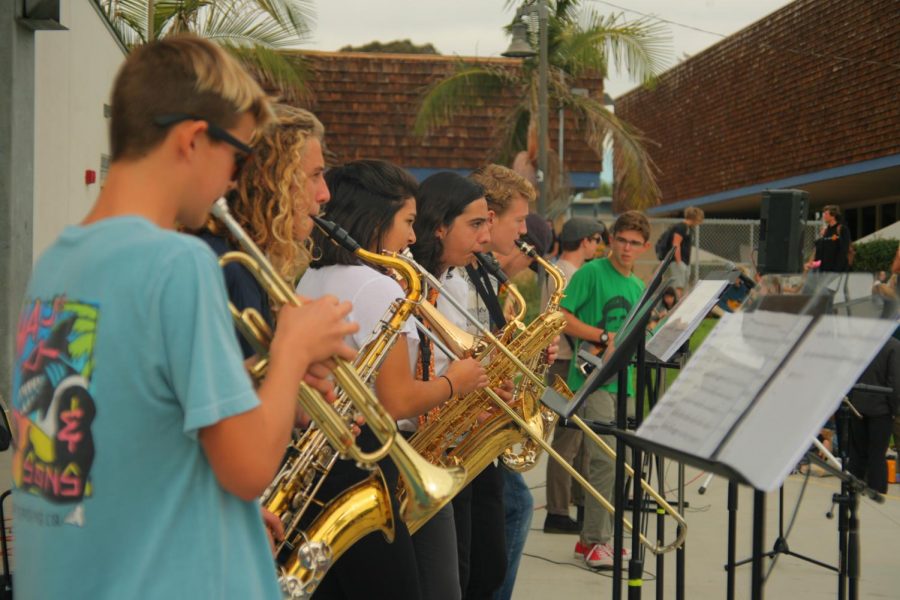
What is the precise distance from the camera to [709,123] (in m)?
28.6

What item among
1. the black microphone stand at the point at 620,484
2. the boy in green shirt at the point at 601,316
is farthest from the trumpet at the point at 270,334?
the boy in green shirt at the point at 601,316

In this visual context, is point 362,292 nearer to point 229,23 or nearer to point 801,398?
point 801,398

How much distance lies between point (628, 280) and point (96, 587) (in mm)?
5484

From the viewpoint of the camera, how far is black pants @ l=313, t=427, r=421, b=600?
329 centimetres

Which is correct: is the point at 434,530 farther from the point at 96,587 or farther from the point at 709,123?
the point at 709,123

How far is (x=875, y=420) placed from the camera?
786 centimetres

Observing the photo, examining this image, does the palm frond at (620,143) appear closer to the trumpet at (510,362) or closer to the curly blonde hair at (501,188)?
the curly blonde hair at (501,188)

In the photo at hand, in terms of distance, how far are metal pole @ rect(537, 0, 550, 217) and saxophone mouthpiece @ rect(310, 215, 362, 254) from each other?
13530 millimetres

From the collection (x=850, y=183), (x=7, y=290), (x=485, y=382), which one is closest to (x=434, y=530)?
(x=485, y=382)

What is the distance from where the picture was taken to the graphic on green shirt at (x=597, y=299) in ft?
22.6

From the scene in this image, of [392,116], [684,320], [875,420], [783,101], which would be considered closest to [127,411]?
[684,320]

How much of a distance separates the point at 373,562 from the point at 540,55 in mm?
14709

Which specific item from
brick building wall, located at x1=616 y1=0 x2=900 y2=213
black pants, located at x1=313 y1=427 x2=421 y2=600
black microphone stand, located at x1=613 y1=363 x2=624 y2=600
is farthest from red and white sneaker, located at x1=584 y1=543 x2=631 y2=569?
brick building wall, located at x1=616 y1=0 x2=900 y2=213

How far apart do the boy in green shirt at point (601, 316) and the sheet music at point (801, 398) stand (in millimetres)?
4297
